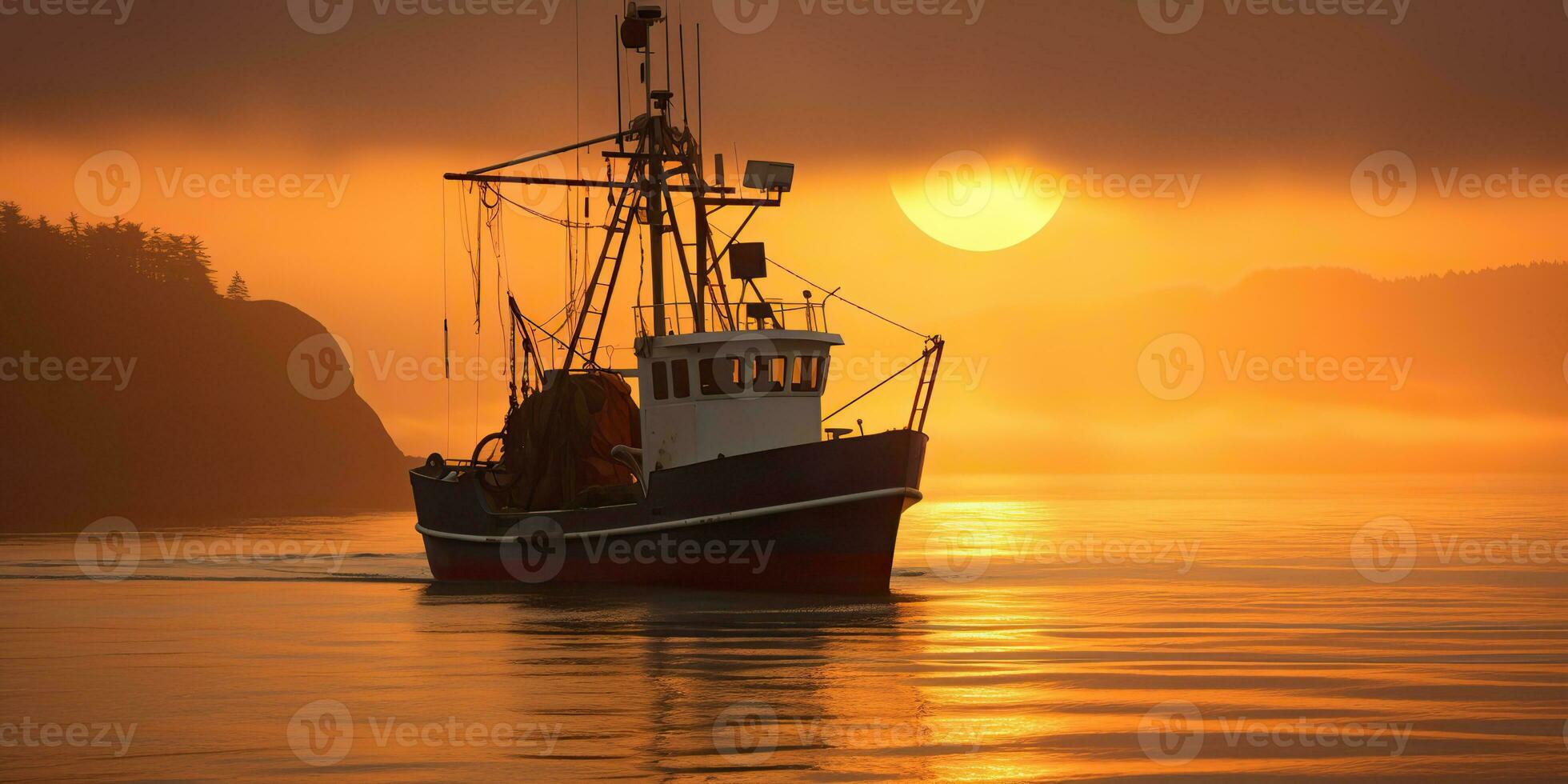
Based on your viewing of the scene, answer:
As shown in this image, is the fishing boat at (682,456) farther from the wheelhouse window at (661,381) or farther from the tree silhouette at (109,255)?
the tree silhouette at (109,255)

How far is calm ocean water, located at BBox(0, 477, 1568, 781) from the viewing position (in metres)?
13.2

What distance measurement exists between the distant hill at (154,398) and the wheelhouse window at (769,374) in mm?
106393

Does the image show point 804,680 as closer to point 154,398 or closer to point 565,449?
point 565,449

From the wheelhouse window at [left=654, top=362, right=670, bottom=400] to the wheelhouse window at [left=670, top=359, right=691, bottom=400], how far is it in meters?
0.12

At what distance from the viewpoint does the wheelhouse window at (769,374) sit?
3006 cm

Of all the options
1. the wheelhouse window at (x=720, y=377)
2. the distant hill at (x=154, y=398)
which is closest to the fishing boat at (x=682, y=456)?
the wheelhouse window at (x=720, y=377)

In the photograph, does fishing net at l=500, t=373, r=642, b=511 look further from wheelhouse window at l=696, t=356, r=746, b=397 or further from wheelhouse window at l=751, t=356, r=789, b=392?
wheelhouse window at l=751, t=356, r=789, b=392

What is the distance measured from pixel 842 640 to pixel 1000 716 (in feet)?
23.4

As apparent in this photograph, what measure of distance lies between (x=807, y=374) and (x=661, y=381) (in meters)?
2.93

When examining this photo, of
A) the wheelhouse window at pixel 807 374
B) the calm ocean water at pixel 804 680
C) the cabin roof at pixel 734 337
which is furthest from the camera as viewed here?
the wheelhouse window at pixel 807 374

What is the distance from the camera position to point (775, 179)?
33.0 meters

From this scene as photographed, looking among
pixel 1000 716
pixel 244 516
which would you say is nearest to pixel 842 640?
pixel 1000 716

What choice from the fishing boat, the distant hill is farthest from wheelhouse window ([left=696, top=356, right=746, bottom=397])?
the distant hill

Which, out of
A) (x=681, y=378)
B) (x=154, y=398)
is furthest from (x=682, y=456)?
(x=154, y=398)
